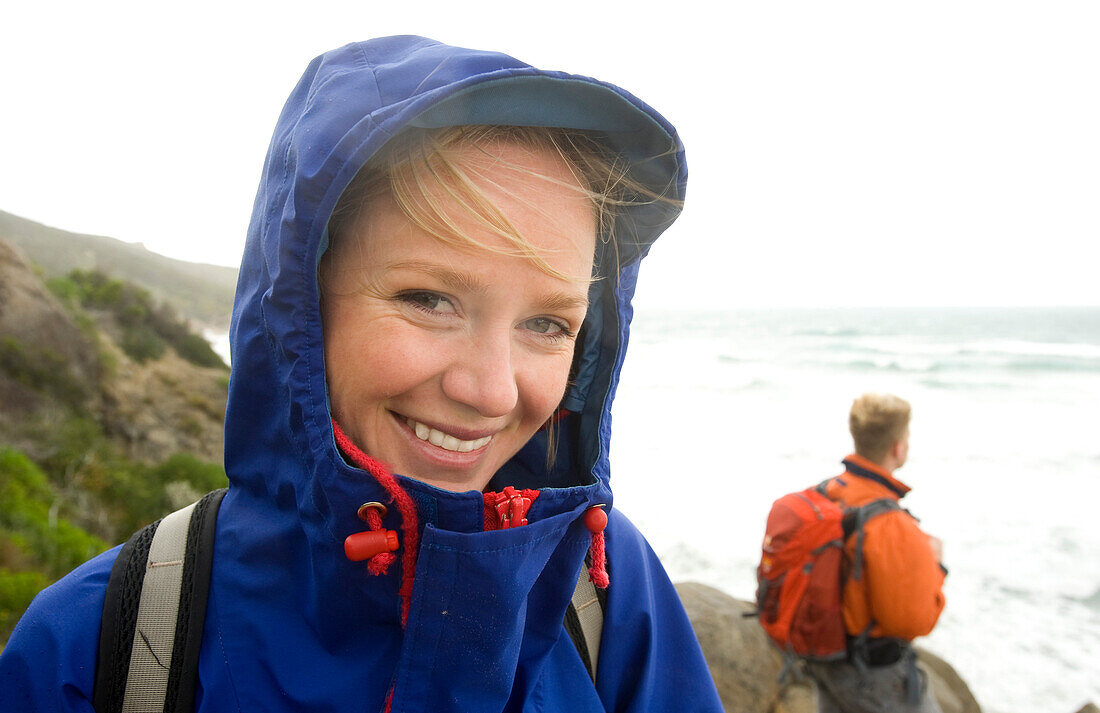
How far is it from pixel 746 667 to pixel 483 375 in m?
3.83

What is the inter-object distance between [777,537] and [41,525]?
240 inches

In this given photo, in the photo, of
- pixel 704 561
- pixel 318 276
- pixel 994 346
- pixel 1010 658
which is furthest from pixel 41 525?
pixel 994 346

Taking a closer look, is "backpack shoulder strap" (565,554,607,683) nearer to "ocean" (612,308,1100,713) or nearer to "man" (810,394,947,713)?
"man" (810,394,947,713)

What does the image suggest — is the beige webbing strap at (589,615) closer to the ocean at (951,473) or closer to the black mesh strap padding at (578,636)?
the black mesh strap padding at (578,636)

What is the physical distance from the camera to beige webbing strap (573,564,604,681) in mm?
1262

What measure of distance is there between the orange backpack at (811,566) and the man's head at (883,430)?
41 cm

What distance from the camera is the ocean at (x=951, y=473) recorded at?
726 cm

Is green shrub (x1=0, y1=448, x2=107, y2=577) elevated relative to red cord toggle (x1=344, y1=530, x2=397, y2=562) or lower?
lower

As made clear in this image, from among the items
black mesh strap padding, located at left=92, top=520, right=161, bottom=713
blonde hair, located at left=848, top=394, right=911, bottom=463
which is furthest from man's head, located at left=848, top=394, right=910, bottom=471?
black mesh strap padding, located at left=92, top=520, right=161, bottom=713

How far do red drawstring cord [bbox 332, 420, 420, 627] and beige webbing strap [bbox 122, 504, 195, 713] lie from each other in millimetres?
396

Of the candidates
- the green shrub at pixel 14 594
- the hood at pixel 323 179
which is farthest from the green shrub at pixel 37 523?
the hood at pixel 323 179

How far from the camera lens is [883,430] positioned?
141 inches

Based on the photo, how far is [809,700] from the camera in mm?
3693

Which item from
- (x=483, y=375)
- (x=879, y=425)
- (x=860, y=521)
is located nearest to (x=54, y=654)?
(x=483, y=375)
